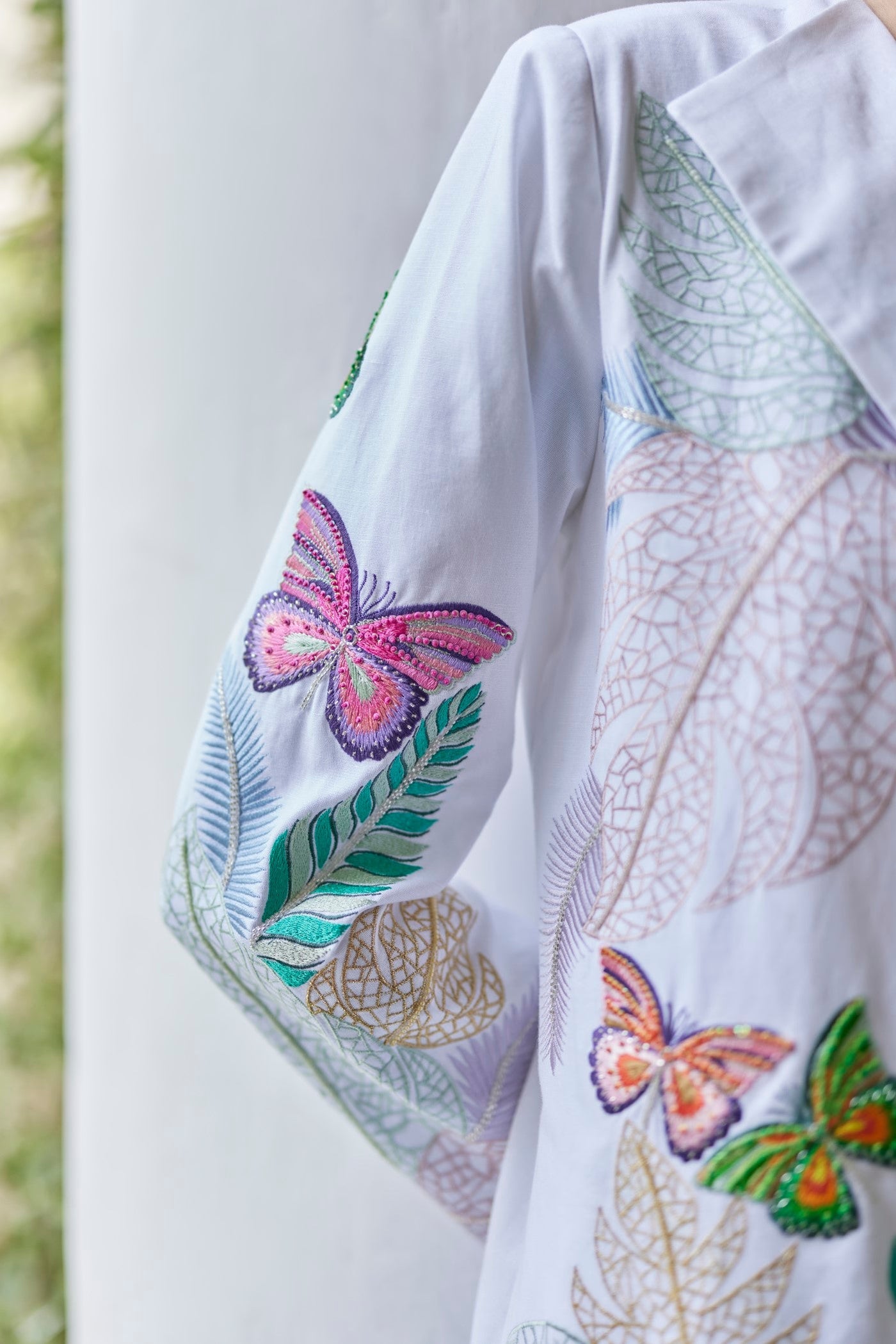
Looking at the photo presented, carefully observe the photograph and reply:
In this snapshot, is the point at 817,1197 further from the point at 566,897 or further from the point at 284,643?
the point at 284,643

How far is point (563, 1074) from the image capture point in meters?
0.40

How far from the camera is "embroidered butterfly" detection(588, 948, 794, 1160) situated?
1.13ft

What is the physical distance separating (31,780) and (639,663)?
1.19m

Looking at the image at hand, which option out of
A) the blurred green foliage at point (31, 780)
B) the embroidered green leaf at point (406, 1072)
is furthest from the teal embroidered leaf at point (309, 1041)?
the blurred green foliage at point (31, 780)

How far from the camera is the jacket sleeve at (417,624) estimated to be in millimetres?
388

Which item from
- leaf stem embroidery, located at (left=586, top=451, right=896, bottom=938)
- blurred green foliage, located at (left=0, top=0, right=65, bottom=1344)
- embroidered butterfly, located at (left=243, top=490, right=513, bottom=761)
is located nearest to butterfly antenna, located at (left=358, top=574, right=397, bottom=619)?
embroidered butterfly, located at (left=243, top=490, right=513, bottom=761)

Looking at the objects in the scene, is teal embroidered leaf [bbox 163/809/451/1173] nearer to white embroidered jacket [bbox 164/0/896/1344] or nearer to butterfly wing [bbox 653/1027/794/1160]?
white embroidered jacket [bbox 164/0/896/1344]

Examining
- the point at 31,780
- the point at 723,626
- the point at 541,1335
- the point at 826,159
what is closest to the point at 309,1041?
the point at 541,1335

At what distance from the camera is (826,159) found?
364 millimetres

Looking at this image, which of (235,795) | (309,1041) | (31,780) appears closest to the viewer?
(235,795)

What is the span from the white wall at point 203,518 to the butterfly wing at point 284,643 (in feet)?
0.63

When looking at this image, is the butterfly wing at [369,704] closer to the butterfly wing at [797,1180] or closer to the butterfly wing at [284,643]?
the butterfly wing at [284,643]

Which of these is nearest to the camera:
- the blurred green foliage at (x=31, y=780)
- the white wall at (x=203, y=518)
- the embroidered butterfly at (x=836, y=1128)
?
the embroidered butterfly at (x=836, y=1128)

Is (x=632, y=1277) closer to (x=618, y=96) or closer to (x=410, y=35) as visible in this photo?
(x=618, y=96)
